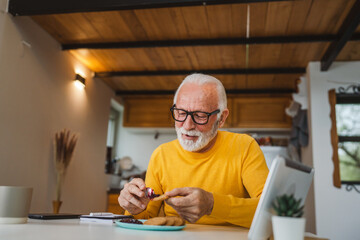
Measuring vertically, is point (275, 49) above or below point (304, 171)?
above

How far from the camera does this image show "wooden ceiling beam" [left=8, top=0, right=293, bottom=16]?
2.50m

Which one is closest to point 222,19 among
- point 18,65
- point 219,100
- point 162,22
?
point 162,22

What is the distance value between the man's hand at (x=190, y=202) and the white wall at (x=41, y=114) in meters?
2.25

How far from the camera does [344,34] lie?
3.03 meters

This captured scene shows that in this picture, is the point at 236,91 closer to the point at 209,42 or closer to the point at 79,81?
the point at 209,42

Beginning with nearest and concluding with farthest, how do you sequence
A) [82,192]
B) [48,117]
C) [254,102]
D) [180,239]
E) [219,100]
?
1. [180,239]
2. [219,100]
3. [48,117]
4. [82,192]
5. [254,102]

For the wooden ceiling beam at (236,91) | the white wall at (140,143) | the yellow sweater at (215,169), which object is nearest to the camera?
the yellow sweater at (215,169)

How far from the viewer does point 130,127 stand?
5.66 meters

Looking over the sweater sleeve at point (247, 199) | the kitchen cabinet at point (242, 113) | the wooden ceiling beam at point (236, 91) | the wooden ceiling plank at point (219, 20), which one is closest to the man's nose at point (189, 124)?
the sweater sleeve at point (247, 199)

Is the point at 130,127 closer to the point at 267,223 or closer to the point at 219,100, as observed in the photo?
the point at 219,100

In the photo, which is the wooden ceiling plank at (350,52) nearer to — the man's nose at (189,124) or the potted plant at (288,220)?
the man's nose at (189,124)

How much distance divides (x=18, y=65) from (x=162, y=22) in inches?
54.4

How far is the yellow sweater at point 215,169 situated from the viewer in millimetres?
1513

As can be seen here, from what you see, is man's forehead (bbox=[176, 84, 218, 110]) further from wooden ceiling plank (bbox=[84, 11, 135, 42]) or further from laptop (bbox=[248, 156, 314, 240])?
wooden ceiling plank (bbox=[84, 11, 135, 42])
